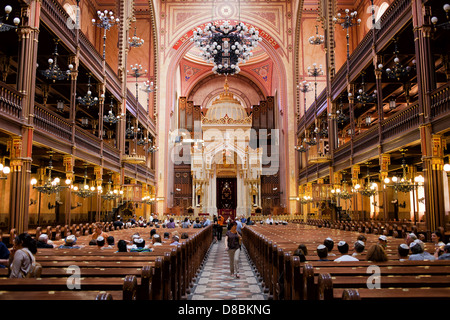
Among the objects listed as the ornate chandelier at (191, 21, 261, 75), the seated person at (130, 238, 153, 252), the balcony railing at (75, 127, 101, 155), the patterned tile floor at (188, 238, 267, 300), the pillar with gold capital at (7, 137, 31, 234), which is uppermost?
the ornate chandelier at (191, 21, 261, 75)

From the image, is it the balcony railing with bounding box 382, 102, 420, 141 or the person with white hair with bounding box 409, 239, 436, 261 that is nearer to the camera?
the person with white hair with bounding box 409, 239, 436, 261

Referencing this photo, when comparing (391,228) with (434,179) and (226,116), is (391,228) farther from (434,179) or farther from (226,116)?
(226,116)

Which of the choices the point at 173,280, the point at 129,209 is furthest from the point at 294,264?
the point at 129,209

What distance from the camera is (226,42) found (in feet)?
64.6

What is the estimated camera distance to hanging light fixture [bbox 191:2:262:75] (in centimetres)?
1923

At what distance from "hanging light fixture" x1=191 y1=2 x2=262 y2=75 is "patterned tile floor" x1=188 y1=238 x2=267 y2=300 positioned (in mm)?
11860

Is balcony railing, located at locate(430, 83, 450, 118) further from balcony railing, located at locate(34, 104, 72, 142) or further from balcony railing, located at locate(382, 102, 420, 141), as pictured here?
balcony railing, located at locate(34, 104, 72, 142)

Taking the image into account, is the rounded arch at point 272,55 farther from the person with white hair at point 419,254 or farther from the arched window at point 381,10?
the person with white hair at point 419,254

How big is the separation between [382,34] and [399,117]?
3.66 meters

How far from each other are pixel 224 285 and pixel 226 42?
14312 mm

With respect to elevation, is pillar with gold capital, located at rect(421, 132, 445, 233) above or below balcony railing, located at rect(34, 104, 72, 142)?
below

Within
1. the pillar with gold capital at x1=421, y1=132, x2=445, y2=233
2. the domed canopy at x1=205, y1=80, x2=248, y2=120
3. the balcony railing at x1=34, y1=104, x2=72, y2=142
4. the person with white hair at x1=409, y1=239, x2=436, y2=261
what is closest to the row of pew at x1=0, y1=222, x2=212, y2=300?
the person with white hair at x1=409, y1=239, x2=436, y2=261

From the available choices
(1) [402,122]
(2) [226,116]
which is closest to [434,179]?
(1) [402,122]
